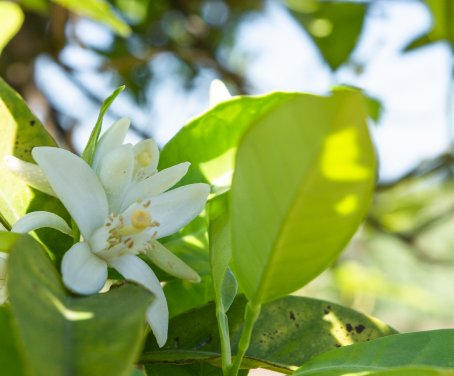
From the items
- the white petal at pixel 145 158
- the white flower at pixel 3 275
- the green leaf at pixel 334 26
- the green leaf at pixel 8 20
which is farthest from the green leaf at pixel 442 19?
the white flower at pixel 3 275

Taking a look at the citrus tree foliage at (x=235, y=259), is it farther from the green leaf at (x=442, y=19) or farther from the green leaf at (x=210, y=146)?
the green leaf at (x=442, y=19)

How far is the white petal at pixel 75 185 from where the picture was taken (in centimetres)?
42

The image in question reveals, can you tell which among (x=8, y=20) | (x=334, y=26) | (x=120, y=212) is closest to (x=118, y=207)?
(x=120, y=212)

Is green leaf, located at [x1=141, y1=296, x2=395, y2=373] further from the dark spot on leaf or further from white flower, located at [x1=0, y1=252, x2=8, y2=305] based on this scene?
white flower, located at [x1=0, y1=252, x2=8, y2=305]

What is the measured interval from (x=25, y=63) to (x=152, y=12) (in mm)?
383

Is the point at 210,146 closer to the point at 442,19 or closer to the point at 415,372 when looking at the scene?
the point at 415,372

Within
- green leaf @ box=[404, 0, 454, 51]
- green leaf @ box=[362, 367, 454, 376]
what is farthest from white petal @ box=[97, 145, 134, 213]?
green leaf @ box=[404, 0, 454, 51]

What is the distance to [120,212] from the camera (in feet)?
1.49

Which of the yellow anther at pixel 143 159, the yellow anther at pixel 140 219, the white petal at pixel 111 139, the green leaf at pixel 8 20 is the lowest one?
the yellow anther at pixel 140 219

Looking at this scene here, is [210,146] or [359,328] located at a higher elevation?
[210,146]

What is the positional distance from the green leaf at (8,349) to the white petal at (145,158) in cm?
16

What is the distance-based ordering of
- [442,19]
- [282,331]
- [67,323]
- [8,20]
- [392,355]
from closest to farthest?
[67,323] < [392,355] < [282,331] < [8,20] < [442,19]

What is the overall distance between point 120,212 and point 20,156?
0.32ft

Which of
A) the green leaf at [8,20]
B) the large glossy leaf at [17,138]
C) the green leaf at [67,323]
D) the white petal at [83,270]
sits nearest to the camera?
the green leaf at [67,323]
